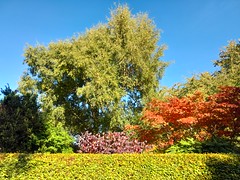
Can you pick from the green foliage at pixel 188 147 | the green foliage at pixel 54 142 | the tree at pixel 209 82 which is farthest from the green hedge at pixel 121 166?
the tree at pixel 209 82

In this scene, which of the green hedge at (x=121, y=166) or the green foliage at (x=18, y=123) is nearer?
the green hedge at (x=121, y=166)

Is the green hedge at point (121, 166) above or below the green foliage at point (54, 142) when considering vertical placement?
below

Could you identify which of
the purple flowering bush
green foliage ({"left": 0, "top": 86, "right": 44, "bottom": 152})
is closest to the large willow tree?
green foliage ({"left": 0, "top": 86, "right": 44, "bottom": 152})

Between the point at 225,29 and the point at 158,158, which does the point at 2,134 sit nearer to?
the point at 158,158

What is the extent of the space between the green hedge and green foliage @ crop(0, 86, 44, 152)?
2.56 m

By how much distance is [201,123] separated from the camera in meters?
9.24

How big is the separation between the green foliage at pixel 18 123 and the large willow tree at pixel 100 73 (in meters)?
4.83

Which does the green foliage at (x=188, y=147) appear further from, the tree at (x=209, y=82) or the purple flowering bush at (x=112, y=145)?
the tree at (x=209, y=82)

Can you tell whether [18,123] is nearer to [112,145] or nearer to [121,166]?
[112,145]

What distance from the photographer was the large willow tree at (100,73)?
Result: 48.9 ft

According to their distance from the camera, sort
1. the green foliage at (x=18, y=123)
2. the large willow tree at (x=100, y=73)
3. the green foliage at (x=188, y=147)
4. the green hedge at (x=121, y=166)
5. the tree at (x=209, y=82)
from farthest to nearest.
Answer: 1. the tree at (x=209, y=82)
2. the large willow tree at (x=100, y=73)
3. the green foliage at (x=18, y=123)
4. the green foliage at (x=188, y=147)
5. the green hedge at (x=121, y=166)

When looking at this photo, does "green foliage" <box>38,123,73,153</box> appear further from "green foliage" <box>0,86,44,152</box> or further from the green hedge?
the green hedge

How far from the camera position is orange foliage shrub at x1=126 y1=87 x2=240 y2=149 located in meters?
8.66

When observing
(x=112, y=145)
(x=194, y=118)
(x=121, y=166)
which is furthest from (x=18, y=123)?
(x=194, y=118)
